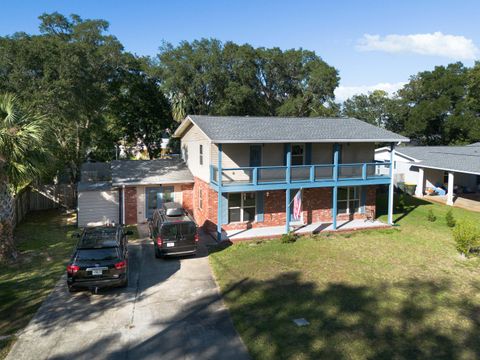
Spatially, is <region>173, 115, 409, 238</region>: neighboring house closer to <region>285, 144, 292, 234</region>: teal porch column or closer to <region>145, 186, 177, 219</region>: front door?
<region>285, 144, 292, 234</region>: teal porch column

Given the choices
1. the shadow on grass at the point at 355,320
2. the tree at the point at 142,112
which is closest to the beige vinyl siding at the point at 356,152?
the shadow on grass at the point at 355,320

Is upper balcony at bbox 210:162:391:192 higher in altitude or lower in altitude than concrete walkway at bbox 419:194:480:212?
higher

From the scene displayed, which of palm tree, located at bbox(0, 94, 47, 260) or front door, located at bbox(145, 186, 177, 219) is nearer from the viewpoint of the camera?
palm tree, located at bbox(0, 94, 47, 260)

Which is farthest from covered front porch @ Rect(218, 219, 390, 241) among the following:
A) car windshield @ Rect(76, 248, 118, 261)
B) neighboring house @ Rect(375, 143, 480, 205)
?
neighboring house @ Rect(375, 143, 480, 205)

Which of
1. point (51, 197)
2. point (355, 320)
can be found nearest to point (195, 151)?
point (51, 197)

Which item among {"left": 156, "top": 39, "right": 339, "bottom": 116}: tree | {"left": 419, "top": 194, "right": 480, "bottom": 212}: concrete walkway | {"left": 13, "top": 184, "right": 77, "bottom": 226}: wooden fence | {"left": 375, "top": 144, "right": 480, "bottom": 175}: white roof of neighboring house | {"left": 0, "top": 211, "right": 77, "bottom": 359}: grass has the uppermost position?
{"left": 156, "top": 39, "right": 339, "bottom": 116}: tree

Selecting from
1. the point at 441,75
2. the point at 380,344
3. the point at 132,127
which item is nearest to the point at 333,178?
the point at 380,344

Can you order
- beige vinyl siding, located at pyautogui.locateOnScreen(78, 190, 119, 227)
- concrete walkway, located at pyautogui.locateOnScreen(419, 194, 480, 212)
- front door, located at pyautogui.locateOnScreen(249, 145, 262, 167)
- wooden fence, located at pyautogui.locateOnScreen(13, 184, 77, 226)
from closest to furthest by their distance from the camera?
front door, located at pyautogui.locateOnScreen(249, 145, 262, 167) → beige vinyl siding, located at pyautogui.locateOnScreen(78, 190, 119, 227) → wooden fence, located at pyautogui.locateOnScreen(13, 184, 77, 226) → concrete walkway, located at pyautogui.locateOnScreen(419, 194, 480, 212)

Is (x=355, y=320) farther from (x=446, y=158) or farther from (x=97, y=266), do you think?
(x=446, y=158)
